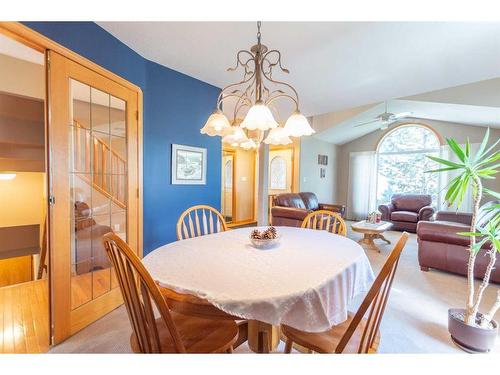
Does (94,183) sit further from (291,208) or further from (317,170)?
(317,170)

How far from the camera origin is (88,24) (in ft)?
5.96

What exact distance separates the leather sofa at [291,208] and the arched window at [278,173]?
128 cm

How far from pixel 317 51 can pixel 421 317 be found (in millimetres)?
2618

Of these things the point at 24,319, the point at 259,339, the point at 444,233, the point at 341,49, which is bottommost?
the point at 24,319

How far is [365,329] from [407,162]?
703cm

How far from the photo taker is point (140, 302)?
0.95m

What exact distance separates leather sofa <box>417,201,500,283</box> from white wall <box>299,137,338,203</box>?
129 inches

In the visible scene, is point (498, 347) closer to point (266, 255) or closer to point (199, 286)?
point (266, 255)

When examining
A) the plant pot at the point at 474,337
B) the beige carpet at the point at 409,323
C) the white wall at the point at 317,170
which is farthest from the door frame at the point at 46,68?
the white wall at the point at 317,170

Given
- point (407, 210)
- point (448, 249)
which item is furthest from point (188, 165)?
point (407, 210)

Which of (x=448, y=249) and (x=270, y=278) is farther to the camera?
(x=448, y=249)

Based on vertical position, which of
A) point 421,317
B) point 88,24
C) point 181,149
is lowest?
point 421,317
